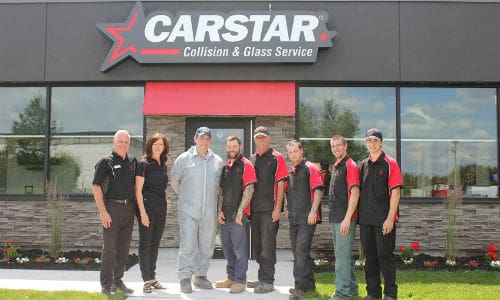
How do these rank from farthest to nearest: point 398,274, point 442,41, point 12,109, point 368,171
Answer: point 12,109 < point 442,41 < point 398,274 < point 368,171

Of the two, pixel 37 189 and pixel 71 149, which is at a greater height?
pixel 71 149

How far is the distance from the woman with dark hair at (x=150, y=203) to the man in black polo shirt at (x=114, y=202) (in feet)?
0.46

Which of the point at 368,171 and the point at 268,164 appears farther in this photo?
the point at 268,164

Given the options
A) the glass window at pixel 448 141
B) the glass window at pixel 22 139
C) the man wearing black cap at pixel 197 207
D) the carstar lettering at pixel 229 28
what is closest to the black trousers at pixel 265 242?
the man wearing black cap at pixel 197 207

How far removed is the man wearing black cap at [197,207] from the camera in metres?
6.36

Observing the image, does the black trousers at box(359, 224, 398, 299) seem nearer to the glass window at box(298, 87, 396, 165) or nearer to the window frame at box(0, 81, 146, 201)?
the glass window at box(298, 87, 396, 165)

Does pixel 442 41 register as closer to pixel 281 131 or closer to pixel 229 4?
pixel 281 131

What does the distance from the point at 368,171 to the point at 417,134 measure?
422 cm

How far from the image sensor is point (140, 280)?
273 inches

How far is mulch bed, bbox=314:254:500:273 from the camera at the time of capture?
7.78 m

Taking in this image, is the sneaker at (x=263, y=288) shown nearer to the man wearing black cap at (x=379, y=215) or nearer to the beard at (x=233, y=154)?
the man wearing black cap at (x=379, y=215)

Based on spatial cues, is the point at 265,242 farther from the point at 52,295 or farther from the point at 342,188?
the point at 52,295

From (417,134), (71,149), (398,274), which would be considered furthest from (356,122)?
(71,149)

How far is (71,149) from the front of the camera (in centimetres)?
974
